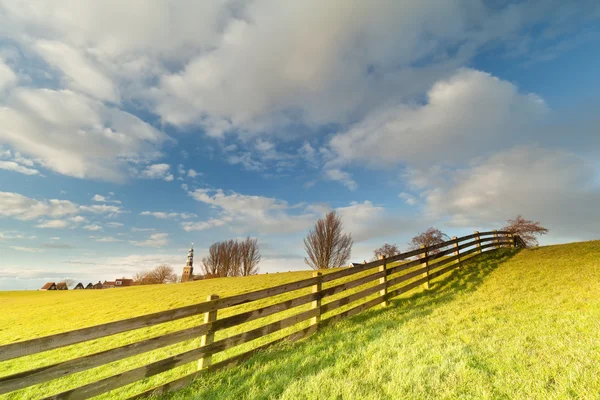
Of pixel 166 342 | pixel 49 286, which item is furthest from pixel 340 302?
pixel 49 286

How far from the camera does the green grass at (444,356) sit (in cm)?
382

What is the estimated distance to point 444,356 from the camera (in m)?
4.75

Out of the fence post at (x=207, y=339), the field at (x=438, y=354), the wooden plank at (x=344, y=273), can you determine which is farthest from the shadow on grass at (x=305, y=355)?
the wooden plank at (x=344, y=273)

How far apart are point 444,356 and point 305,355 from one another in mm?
2559

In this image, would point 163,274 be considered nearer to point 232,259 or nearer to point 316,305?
point 232,259

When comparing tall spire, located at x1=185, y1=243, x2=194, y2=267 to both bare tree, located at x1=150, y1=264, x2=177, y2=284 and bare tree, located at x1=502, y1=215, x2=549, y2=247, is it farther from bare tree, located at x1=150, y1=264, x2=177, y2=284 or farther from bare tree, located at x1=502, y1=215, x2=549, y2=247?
bare tree, located at x1=502, y1=215, x2=549, y2=247

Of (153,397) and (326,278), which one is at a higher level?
(326,278)

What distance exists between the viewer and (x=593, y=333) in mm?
5434

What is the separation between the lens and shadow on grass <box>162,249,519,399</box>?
4.49 meters

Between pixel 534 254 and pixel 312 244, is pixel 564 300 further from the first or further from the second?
pixel 312 244

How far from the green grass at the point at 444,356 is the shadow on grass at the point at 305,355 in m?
0.02

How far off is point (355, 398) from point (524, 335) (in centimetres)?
423

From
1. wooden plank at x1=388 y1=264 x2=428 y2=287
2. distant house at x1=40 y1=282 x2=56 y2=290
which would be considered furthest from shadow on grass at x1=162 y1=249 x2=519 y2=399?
distant house at x1=40 y1=282 x2=56 y2=290

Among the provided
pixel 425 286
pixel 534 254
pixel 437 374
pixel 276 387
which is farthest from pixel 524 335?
pixel 534 254
